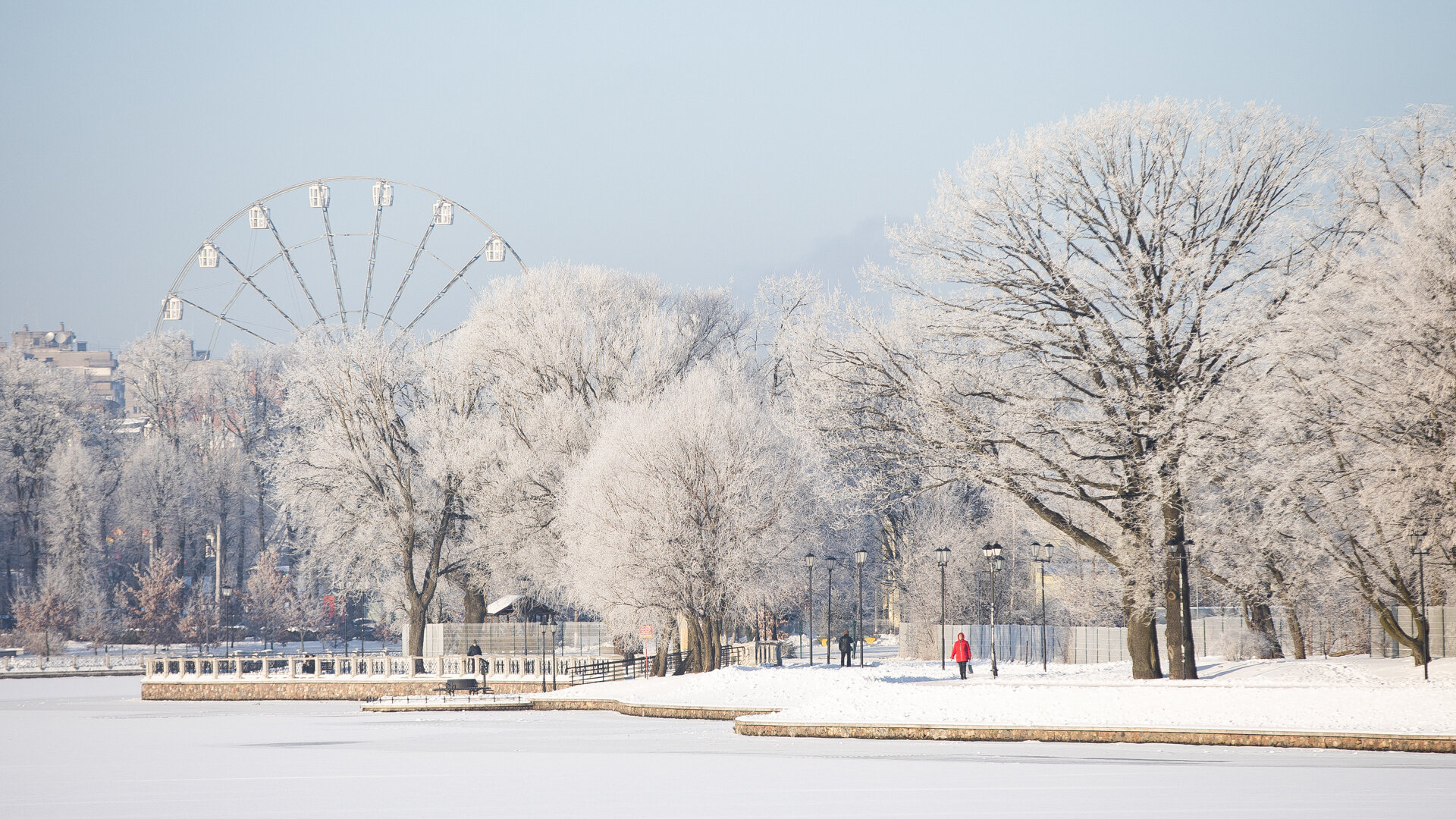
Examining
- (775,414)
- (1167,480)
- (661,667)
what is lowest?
(661,667)

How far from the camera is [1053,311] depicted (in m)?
30.7

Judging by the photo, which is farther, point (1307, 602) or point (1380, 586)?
point (1307, 602)

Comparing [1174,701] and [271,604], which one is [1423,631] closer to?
[1174,701]

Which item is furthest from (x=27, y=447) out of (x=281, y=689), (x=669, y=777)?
(x=669, y=777)

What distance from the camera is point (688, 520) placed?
40.1 m

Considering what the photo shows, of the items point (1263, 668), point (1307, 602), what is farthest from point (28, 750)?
point (1307, 602)

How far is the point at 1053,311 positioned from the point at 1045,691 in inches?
381

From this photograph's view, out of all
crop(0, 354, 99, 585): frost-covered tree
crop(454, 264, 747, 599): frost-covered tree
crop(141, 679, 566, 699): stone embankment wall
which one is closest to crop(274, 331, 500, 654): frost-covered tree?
crop(454, 264, 747, 599): frost-covered tree

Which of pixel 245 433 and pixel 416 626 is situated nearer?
pixel 416 626

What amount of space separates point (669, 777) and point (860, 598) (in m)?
31.5

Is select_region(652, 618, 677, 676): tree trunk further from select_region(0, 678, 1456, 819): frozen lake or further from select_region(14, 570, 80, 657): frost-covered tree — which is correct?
select_region(14, 570, 80, 657): frost-covered tree

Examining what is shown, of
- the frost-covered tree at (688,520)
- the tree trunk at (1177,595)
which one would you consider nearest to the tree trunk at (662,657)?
the frost-covered tree at (688,520)

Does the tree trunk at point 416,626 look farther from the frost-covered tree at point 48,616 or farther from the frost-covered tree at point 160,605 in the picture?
the frost-covered tree at point 160,605

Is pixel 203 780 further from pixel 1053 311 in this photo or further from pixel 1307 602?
pixel 1307 602
